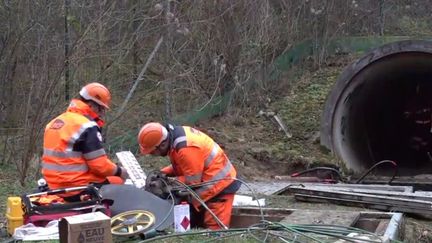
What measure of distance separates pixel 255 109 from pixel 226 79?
1041 millimetres

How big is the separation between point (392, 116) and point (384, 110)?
408mm

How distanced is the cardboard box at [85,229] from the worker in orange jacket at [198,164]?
1886 mm

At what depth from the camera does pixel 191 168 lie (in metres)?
6.67

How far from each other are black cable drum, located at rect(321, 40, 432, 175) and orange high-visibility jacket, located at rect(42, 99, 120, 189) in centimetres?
618

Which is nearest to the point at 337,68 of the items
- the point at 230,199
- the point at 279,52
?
the point at 279,52

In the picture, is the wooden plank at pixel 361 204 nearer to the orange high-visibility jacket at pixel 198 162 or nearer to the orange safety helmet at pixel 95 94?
the orange high-visibility jacket at pixel 198 162

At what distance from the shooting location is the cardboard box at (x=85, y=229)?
15.3 feet

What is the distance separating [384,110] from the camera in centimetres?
1514

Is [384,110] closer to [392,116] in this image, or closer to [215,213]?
[392,116]

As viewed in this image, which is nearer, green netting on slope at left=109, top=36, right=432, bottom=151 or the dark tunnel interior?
the dark tunnel interior

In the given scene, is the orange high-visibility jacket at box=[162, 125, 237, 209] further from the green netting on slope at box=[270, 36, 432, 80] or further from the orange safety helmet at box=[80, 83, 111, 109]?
the green netting on slope at box=[270, 36, 432, 80]

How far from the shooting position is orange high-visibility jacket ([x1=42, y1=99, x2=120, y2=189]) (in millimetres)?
6398

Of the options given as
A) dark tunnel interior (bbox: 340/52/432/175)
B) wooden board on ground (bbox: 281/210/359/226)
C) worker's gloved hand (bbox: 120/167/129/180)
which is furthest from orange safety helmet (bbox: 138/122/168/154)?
dark tunnel interior (bbox: 340/52/432/175)

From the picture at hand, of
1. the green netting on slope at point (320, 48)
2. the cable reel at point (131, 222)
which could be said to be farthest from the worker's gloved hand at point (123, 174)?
the green netting on slope at point (320, 48)
